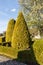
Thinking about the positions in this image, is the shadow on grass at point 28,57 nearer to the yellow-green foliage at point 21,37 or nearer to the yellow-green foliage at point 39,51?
the yellow-green foliage at point 39,51

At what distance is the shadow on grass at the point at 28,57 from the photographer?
11508 millimetres

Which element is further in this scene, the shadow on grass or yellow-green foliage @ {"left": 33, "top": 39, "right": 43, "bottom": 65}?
the shadow on grass

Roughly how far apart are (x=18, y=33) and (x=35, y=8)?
21.5 feet

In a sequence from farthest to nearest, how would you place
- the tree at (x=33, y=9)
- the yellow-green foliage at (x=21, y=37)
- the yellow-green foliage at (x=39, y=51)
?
the tree at (x=33, y=9) → the yellow-green foliage at (x=21, y=37) → the yellow-green foliage at (x=39, y=51)

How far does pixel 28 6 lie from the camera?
84.7 ft

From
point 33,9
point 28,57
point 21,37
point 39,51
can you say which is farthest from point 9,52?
point 33,9

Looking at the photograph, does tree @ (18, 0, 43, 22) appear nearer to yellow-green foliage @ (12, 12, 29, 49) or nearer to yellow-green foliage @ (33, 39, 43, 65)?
yellow-green foliage @ (12, 12, 29, 49)

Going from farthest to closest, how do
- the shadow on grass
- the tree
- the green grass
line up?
the tree, the green grass, the shadow on grass

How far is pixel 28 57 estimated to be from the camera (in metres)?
12.2

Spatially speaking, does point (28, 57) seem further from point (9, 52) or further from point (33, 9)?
point (33, 9)

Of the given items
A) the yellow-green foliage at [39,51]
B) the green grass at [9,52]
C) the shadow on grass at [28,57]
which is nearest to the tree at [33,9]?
the green grass at [9,52]

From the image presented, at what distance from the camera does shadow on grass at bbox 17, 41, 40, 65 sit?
1151 cm

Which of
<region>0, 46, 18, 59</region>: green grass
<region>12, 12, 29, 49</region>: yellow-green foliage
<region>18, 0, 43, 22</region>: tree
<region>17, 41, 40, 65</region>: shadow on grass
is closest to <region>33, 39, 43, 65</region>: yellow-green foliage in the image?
<region>17, 41, 40, 65</region>: shadow on grass

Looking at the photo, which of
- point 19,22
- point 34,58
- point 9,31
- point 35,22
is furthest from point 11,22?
point 34,58
